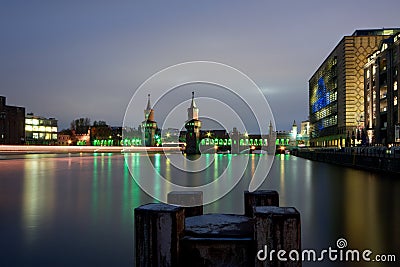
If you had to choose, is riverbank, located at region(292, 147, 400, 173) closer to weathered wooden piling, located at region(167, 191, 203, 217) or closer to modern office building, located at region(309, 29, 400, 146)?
weathered wooden piling, located at region(167, 191, 203, 217)

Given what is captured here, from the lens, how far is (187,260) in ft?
20.7

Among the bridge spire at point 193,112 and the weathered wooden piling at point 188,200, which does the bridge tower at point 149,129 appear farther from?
the weathered wooden piling at point 188,200

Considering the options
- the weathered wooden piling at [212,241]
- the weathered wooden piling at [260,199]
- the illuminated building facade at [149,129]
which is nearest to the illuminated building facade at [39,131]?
the illuminated building facade at [149,129]

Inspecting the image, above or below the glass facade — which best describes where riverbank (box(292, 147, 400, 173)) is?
below

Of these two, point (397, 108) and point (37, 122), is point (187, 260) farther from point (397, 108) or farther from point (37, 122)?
point (37, 122)

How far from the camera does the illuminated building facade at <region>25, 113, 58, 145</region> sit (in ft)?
583

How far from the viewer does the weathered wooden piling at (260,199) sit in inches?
328

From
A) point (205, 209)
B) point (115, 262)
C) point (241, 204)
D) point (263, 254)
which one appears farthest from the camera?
point (241, 204)

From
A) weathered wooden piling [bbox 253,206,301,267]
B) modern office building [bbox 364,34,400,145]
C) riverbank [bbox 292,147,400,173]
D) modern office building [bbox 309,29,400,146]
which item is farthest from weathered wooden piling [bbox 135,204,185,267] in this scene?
modern office building [bbox 309,29,400,146]

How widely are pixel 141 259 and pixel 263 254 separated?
184 cm

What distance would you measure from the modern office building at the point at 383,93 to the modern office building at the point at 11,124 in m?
123

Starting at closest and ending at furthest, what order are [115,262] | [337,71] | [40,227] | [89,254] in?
[115,262]
[89,254]
[40,227]
[337,71]

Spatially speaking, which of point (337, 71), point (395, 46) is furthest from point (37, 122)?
point (395, 46)

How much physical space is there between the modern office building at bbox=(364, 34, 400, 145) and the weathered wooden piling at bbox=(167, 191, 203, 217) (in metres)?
73.1
